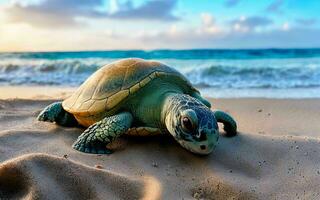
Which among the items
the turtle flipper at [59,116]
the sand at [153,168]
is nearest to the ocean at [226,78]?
the turtle flipper at [59,116]

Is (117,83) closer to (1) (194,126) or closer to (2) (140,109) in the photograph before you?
(2) (140,109)

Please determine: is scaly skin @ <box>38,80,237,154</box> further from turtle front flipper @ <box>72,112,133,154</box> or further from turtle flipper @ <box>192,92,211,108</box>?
turtle flipper @ <box>192,92,211,108</box>

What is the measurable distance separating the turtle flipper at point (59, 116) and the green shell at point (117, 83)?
0.78 ft

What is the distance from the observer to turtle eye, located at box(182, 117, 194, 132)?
3.19 m

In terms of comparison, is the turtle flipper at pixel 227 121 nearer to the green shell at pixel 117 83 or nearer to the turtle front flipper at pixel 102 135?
the green shell at pixel 117 83

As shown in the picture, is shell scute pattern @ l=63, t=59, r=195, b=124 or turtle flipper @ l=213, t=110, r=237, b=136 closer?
shell scute pattern @ l=63, t=59, r=195, b=124

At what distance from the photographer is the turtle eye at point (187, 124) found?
3.19 m

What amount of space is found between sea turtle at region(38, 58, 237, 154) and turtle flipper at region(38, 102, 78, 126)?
0.6 inches

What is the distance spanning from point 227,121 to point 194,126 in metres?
0.90

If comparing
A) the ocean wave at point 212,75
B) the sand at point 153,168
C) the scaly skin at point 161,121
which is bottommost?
the ocean wave at point 212,75

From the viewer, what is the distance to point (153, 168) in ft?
10.5

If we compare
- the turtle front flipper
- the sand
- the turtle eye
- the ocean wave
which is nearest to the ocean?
the ocean wave

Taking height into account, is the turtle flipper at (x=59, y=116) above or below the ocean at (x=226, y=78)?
above

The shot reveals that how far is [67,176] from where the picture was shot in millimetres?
2664
